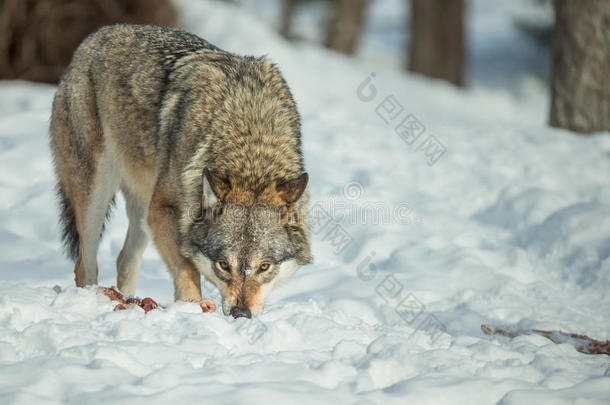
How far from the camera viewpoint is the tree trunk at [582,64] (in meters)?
8.38

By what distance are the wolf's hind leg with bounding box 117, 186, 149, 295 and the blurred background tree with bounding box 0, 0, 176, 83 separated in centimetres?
541

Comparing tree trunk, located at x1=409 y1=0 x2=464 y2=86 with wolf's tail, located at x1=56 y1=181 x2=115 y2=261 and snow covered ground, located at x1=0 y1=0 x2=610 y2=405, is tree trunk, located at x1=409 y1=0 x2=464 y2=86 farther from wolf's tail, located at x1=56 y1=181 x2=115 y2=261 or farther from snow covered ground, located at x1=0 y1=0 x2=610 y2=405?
wolf's tail, located at x1=56 y1=181 x2=115 y2=261

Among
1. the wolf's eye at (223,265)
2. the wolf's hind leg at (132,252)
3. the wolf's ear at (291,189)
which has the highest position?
the wolf's ear at (291,189)

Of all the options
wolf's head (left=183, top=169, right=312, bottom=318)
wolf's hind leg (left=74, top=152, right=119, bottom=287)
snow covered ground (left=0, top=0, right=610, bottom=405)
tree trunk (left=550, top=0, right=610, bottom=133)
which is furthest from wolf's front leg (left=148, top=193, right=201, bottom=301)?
tree trunk (left=550, top=0, right=610, bottom=133)

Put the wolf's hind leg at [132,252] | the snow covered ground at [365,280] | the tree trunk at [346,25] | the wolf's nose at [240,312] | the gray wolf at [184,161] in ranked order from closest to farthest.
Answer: the snow covered ground at [365,280]
the wolf's nose at [240,312]
the gray wolf at [184,161]
the wolf's hind leg at [132,252]
the tree trunk at [346,25]

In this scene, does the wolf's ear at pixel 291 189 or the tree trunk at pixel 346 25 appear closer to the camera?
the wolf's ear at pixel 291 189

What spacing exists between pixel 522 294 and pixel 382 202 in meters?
1.99

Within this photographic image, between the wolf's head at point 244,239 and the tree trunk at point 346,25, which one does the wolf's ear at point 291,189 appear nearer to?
the wolf's head at point 244,239

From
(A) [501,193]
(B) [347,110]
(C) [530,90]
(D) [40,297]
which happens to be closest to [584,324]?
(A) [501,193]

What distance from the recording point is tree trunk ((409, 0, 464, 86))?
14.2 metres

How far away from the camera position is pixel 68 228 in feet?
17.4

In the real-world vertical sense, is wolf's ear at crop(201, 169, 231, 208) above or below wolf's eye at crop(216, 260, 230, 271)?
above

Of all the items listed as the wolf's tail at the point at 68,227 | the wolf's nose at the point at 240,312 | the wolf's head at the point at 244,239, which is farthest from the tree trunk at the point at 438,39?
the wolf's nose at the point at 240,312

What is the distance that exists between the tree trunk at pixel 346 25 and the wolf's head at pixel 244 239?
1331 centimetres
